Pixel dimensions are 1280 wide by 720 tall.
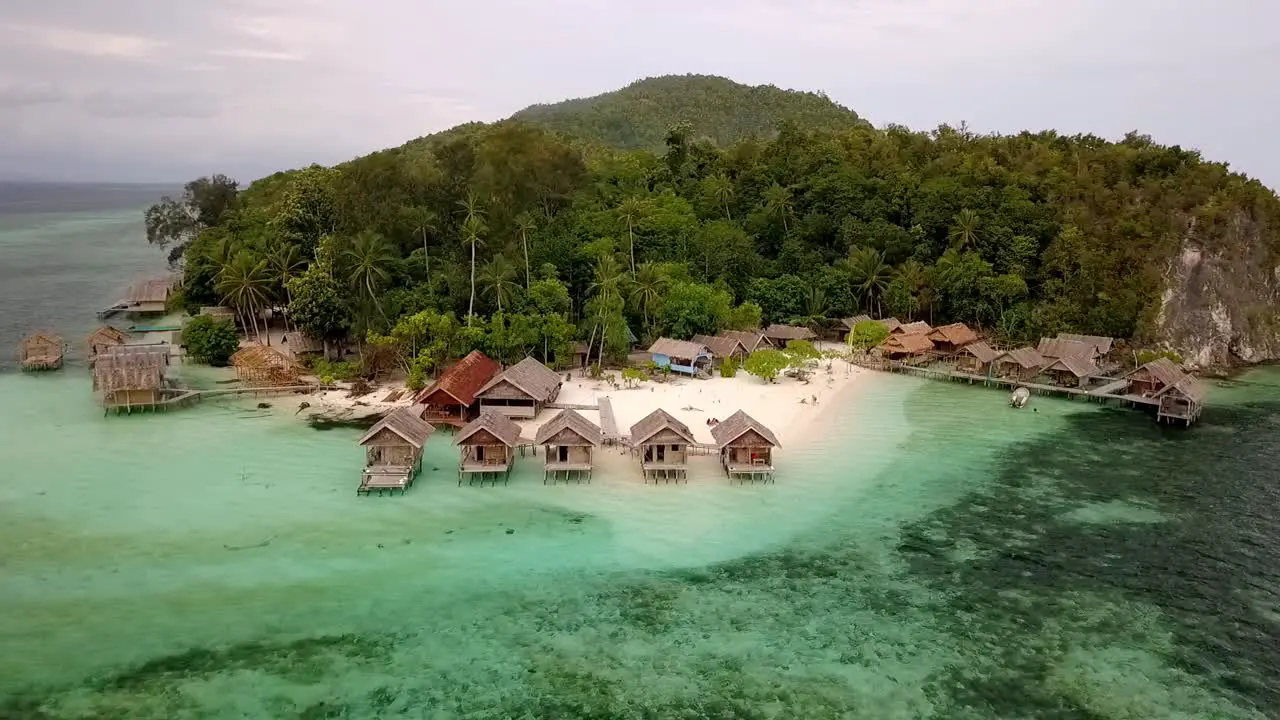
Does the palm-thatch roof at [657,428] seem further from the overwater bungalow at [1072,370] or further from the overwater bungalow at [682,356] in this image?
the overwater bungalow at [1072,370]

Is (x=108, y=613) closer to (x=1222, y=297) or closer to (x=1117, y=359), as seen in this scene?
(x=1117, y=359)

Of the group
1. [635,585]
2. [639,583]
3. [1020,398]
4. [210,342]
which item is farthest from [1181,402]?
[210,342]

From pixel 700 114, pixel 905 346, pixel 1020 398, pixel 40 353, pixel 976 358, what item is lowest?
pixel 40 353

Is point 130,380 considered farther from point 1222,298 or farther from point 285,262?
point 1222,298

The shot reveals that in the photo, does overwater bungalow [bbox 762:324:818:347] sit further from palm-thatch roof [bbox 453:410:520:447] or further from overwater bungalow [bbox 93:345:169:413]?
overwater bungalow [bbox 93:345:169:413]

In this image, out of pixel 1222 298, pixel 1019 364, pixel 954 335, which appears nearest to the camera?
pixel 1019 364

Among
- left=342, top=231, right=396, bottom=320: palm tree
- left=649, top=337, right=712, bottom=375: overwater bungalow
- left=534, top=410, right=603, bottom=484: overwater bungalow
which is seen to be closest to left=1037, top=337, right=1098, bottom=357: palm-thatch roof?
left=649, top=337, right=712, bottom=375: overwater bungalow
